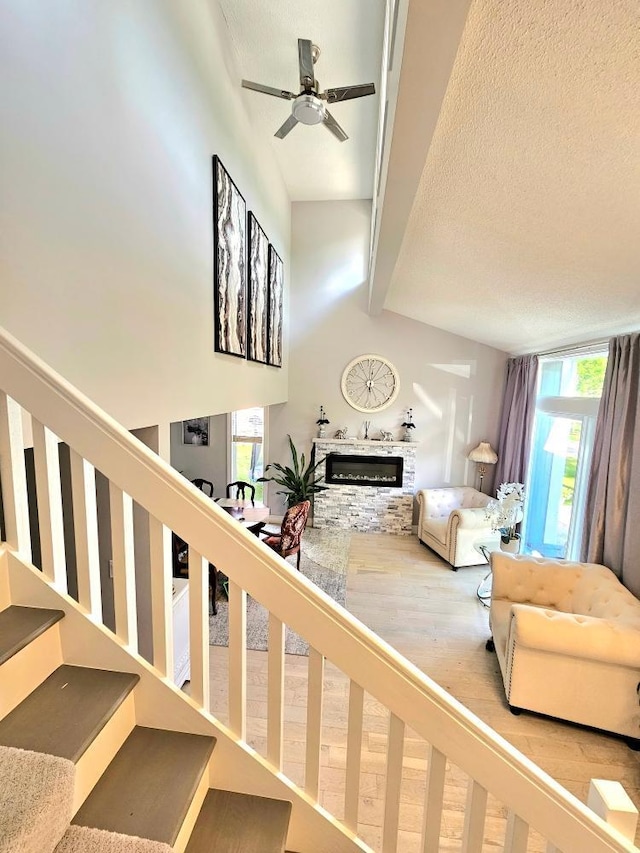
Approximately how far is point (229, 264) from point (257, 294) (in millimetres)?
846

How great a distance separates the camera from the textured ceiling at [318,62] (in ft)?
8.41

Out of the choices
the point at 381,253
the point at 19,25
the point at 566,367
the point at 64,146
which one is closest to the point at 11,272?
the point at 64,146

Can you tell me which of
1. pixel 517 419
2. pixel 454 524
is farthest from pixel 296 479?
pixel 517 419

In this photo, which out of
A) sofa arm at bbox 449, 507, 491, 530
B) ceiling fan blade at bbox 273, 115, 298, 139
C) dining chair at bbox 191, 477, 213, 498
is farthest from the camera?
dining chair at bbox 191, 477, 213, 498

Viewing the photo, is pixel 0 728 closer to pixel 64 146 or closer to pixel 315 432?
pixel 64 146

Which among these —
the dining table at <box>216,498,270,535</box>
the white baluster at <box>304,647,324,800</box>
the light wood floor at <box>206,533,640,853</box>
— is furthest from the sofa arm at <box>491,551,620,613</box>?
the white baluster at <box>304,647,324,800</box>

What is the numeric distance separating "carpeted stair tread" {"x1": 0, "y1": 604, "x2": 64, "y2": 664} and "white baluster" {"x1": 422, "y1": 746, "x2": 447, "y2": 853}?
1.03 m

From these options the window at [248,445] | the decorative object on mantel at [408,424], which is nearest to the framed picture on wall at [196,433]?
the window at [248,445]

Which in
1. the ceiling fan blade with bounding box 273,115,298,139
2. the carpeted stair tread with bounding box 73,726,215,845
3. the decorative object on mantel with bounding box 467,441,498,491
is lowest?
the carpeted stair tread with bounding box 73,726,215,845

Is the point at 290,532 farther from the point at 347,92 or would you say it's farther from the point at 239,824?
the point at 347,92

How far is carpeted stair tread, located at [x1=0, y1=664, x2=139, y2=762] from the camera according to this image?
85cm

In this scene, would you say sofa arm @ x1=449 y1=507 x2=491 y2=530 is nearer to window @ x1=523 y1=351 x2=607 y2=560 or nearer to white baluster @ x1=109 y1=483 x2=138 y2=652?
window @ x1=523 y1=351 x2=607 y2=560

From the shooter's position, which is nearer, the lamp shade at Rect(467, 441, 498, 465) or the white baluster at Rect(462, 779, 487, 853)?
the white baluster at Rect(462, 779, 487, 853)

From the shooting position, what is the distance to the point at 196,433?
5758mm
